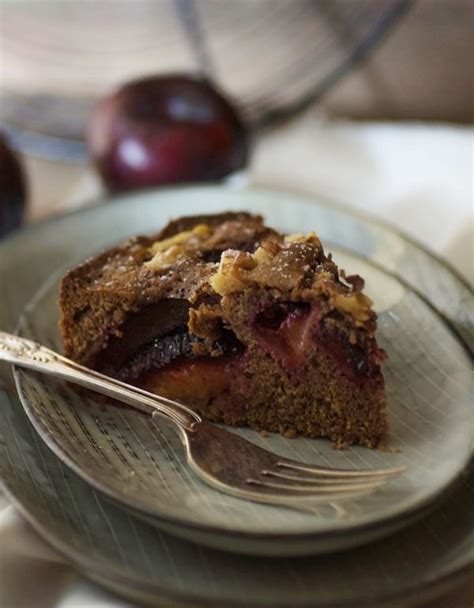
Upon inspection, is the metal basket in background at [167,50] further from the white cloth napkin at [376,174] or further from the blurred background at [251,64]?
the white cloth napkin at [376,174]

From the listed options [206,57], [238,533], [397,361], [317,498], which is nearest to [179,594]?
[238,533]

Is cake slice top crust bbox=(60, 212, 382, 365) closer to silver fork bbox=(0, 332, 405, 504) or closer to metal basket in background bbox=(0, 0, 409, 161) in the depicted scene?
silver fork bbox=(0, 332, 405, 504)

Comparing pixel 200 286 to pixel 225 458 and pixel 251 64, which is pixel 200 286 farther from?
pixel 251 64

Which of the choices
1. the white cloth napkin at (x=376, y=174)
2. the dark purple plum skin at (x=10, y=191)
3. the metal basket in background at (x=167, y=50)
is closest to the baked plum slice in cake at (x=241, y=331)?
the white cloth napkin at (x=376, y=174)

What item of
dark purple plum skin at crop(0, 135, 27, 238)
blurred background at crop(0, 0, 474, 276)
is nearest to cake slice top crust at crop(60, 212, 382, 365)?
dark purple plum skin at crop(0, 135, 27, 238)

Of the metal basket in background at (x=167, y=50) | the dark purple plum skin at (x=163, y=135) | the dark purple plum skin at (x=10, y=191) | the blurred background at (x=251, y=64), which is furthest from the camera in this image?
the metal basket in background at (x=167, y=50)

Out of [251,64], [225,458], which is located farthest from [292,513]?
[251,64]

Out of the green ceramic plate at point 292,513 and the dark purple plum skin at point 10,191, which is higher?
the dark purple plum skin at point 10,191
